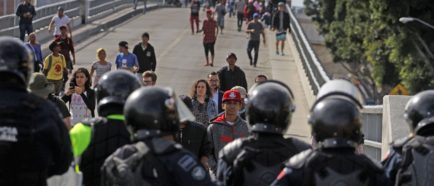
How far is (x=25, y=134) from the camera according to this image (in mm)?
6852

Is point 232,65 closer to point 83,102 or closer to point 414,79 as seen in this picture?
point 83,102

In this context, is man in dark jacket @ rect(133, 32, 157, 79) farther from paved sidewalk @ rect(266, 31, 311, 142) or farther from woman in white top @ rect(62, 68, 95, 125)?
woman in white top @ rect(62, 68, 95, 125)

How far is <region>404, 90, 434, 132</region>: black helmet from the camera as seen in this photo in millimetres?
7996

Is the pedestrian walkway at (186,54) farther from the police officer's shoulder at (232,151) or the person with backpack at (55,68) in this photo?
the police officer's shoulder at (232,151)

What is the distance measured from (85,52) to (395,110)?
25.6 m

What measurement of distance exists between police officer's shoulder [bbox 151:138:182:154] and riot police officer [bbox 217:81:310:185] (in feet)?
2.83

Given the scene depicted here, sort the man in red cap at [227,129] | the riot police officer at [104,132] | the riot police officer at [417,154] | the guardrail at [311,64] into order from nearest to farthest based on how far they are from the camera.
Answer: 1. the riot police officer at [104,132]
2. the riot police officer at [417,154]
3. the man in red cap at [227,129]
4. the guardrail at [311,64]

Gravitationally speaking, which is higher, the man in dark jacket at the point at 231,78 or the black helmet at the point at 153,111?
the black helmet at the point at 153,111

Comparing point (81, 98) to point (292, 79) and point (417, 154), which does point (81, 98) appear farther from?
point (292, 79)

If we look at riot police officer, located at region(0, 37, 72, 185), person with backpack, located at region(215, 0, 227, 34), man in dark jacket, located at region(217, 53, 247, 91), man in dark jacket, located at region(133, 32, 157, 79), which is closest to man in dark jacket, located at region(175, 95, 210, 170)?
riot police officer, located at region(0, 37, 72, 185)

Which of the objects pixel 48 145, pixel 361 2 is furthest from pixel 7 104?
pixel 361 2

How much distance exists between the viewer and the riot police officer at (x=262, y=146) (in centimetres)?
747

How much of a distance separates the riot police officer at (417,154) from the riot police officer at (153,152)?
1782 millimetres

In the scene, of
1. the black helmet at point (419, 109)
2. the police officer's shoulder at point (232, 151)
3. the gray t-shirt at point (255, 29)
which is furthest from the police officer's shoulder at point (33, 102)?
the gray t-shirt at point (255, 29)
